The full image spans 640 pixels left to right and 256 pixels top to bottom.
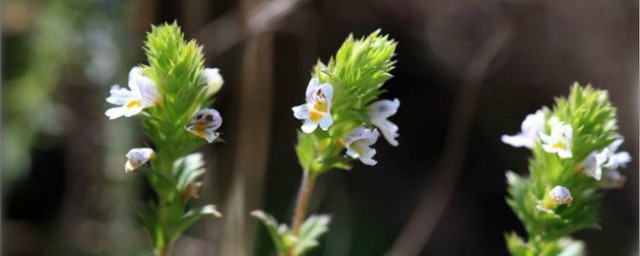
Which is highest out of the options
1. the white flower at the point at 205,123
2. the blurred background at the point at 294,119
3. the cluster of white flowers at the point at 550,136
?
the blurred background at the point at 294,119

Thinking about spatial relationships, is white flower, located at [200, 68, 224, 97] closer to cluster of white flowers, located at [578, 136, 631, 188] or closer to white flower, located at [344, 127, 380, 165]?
white flower, located at [344, 127, 380, 165]

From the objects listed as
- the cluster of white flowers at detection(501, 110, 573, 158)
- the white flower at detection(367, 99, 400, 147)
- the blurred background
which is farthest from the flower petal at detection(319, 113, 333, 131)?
the blurred background

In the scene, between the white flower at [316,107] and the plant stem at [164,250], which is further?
the plant stem at [164,250]

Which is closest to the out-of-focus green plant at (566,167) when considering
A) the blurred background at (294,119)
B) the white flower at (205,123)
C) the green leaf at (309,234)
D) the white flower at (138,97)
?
the green leaf at (309,234)

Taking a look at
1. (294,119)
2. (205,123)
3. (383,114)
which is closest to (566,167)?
(383,114)

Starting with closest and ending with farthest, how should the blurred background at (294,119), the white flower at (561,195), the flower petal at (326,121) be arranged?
1. the flower petal at (326,121)
2. the white flower at (561,195)
3. the blurred background at (294,119)

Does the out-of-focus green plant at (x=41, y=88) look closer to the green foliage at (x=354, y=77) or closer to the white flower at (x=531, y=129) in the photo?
the green foliage at (x=354, y=77)

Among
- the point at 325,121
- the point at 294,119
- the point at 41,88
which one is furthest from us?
the point at 294,119

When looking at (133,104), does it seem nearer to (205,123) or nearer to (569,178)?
(205,123)
